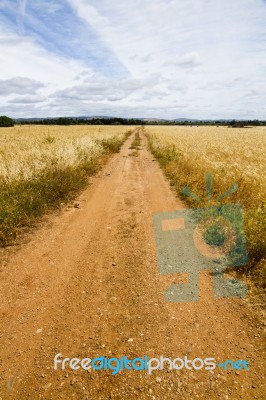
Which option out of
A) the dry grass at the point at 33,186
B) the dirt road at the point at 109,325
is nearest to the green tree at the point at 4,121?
the dry grass at the point at 33,186

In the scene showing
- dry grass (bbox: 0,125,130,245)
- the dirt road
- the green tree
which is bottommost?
the dirt road

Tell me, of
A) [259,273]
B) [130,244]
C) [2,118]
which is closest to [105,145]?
[130,244]

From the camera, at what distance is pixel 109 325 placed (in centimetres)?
347

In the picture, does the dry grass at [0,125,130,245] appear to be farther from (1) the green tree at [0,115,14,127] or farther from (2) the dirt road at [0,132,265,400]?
(1) the green tree at [0,115,14,127]

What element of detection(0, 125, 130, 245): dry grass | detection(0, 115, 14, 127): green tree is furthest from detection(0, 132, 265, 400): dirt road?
detection(0, 115, 14, 127): green tree

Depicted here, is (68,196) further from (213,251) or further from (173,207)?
(213,251)

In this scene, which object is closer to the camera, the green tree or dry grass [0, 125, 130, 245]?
dry grass [0, 125, 130, 245]

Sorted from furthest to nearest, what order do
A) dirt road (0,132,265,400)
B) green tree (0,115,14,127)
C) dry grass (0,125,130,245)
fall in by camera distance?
green tree (0,115,14,127)
dry grass (0,125,130,245)
dirt road (0,132,265,400)

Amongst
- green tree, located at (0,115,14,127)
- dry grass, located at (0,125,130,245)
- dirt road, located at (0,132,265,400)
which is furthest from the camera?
green tree, located at (0,115,14,127)

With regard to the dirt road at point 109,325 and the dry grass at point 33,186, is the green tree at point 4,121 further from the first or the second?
the dirt road at point 109,325

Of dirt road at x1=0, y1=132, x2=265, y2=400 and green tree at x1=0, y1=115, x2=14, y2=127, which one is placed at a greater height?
green tree at x1=0, y1=115, x2=14, y2=127

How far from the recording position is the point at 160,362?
296 cm

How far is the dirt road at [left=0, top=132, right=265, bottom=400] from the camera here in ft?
8.95

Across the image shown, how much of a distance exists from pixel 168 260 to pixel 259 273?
1614 millimetres
